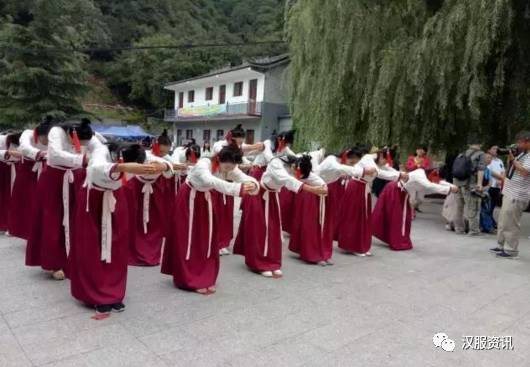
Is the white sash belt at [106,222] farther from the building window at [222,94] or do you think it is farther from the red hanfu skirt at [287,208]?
the building window at [222,94]

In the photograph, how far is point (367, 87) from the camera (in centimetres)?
988

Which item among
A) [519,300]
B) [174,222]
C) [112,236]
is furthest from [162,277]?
[519,300]

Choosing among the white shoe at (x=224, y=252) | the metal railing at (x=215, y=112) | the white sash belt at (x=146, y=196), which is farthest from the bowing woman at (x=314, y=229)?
the metal railing at (x=215, y=112)

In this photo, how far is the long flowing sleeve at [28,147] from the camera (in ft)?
17.6

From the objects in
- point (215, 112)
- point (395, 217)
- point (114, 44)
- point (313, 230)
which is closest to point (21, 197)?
point (313, 230)

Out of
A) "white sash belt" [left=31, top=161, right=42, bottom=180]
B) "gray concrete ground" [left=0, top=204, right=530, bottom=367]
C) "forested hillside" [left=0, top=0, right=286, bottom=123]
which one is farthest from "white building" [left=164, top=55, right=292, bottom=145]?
"gray concrete ground" [left=0, top=204, right=530, bottom=367]

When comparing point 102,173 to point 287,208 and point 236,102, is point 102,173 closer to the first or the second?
point 287,208

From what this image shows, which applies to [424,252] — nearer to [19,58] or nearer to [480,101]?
[480,101]

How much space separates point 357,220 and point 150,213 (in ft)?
9.25

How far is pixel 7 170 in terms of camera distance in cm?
678

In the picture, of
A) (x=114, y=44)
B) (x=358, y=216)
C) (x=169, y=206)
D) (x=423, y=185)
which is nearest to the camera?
(x=169, y=206)

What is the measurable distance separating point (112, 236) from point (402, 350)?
244 cm

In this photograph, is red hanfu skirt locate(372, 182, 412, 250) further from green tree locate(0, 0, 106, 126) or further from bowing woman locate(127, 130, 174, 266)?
green tree locate(0, 0, 106, 126)

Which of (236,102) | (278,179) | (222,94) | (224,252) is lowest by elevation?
(224,252)
